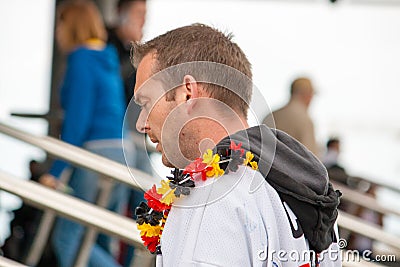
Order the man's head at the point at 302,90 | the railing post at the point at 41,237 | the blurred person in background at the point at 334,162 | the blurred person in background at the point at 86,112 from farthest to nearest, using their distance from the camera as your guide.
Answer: the blurred person in background at the point at 334,162, the man's head at the point at 302,90, the railing post at the point at 41,237, the blurred person in background at the point at 86,112

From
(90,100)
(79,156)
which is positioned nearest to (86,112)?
(90,100)

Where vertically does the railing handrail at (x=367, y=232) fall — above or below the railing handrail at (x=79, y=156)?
below

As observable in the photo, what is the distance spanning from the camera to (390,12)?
29.5 ft

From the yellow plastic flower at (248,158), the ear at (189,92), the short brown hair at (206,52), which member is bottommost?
the yellow plastic flower at (248,158)

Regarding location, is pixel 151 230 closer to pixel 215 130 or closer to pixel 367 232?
pixel 215 130

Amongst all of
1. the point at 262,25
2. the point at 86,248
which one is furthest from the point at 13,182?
the point at 262,25

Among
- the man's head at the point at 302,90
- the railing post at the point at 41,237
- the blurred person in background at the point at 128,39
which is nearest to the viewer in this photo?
the railing post at the point at 41,237

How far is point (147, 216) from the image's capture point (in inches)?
86.8

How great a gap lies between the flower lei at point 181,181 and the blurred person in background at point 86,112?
270cm

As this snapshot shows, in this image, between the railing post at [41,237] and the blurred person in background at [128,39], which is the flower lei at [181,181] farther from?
the blurred person in background at [128,39]

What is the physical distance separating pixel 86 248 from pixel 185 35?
2.59 m

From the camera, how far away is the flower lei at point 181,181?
2.07 m

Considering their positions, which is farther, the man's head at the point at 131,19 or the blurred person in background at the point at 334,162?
the blurred person in background at the point at 334,162

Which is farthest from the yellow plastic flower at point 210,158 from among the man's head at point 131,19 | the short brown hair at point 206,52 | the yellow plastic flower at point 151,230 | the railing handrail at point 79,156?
the man's head at point 131,19
